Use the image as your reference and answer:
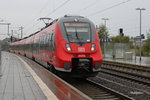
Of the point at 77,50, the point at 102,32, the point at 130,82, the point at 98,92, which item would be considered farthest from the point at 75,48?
the point at 102,32

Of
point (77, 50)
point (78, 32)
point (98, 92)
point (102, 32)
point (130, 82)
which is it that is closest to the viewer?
point (98, 92)

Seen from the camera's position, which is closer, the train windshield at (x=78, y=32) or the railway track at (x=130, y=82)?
the railway track at (x=130, y=82)

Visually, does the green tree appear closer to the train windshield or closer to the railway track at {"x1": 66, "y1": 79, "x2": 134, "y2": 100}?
the railway track at {"x1": 66, "y1": 79, "x2": 134, "y2": 100}

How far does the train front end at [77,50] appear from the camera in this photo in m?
12.4

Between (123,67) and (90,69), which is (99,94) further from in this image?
(123,67)

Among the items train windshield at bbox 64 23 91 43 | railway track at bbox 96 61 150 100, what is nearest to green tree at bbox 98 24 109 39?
railway track at bbox 96 61 150 100

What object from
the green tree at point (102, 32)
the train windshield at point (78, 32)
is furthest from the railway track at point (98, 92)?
the green tree at point (102, 32)

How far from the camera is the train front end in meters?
12.4

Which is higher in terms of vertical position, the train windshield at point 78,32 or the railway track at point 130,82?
the train windshield at point 78,32

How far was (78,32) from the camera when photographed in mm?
13406

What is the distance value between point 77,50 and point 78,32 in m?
1.20

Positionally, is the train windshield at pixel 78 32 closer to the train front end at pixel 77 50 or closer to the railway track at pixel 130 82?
the train front end at pixel 77 50

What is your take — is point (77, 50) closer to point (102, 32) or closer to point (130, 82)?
point (130, 82)

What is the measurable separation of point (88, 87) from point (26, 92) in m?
5.08
